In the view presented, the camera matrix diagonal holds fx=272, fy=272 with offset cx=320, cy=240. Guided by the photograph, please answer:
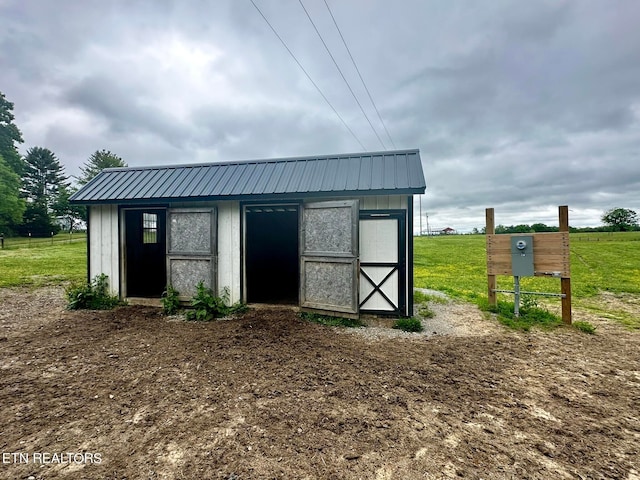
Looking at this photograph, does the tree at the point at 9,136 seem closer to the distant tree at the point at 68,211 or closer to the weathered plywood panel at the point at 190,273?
the distant tree at the point at 68,211

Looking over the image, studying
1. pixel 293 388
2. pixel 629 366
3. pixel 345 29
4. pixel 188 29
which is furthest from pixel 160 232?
pixel 629 366

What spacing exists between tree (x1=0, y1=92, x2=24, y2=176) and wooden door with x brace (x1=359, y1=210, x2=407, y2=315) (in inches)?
1813

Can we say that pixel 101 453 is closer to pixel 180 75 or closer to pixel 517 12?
pixel 180 75

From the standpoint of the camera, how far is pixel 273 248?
10125 millimetres

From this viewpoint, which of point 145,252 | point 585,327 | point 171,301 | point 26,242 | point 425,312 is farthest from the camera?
point 26,242

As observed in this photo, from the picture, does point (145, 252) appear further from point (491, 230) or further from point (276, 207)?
point (491, 230)

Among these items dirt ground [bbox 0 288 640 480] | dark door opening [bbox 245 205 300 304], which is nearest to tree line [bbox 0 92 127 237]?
dark door opening [bbox 245 205 300 304]

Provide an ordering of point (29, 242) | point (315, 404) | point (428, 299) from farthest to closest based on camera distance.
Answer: point (29, 242) → point (428, 299) → point (315, 404)

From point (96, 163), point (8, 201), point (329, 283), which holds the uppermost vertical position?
point (96, 163)

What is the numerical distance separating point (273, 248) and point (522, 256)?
744 centimetres

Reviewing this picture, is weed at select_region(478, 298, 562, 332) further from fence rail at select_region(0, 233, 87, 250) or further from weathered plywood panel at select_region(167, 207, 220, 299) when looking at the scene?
fence rail at select_region(0, 233, 87, 250)

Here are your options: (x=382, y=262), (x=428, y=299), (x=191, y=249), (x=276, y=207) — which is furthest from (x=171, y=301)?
(x=428, y=299)

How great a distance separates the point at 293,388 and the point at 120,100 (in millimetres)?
19451

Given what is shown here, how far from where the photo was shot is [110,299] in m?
6.41
